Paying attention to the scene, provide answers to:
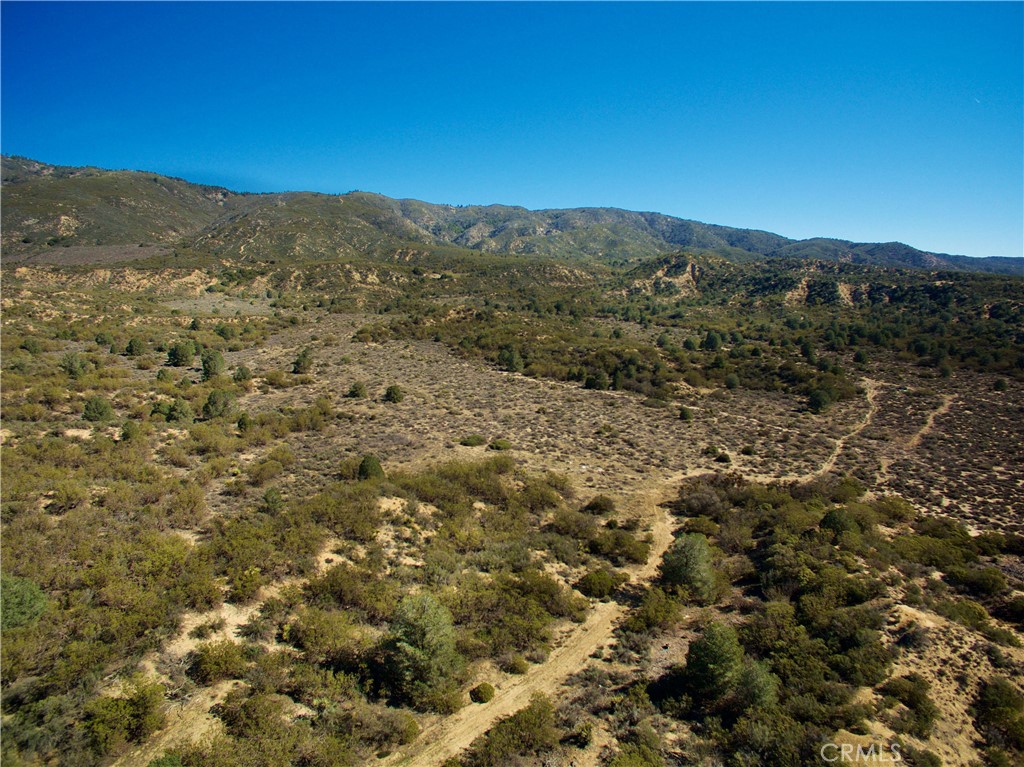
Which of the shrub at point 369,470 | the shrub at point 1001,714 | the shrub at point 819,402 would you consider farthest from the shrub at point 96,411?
the shrub at point 819,402

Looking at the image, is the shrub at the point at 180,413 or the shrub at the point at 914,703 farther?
the shrub at the point at 180,413

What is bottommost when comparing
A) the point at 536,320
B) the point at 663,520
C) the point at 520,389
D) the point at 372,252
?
the point at 663,520

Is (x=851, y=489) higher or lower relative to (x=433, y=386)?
lower

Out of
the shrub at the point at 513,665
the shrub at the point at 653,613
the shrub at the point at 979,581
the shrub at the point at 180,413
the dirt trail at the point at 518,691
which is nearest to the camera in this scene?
the dirt trail at the point at 518,691

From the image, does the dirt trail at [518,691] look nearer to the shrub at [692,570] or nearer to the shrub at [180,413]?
the shrub at [692,570]

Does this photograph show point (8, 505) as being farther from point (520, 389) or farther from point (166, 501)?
point (520, 389)

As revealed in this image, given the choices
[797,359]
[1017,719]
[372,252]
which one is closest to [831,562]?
[1017,719]

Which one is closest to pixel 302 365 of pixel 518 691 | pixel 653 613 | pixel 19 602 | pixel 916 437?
pixel 19 602
